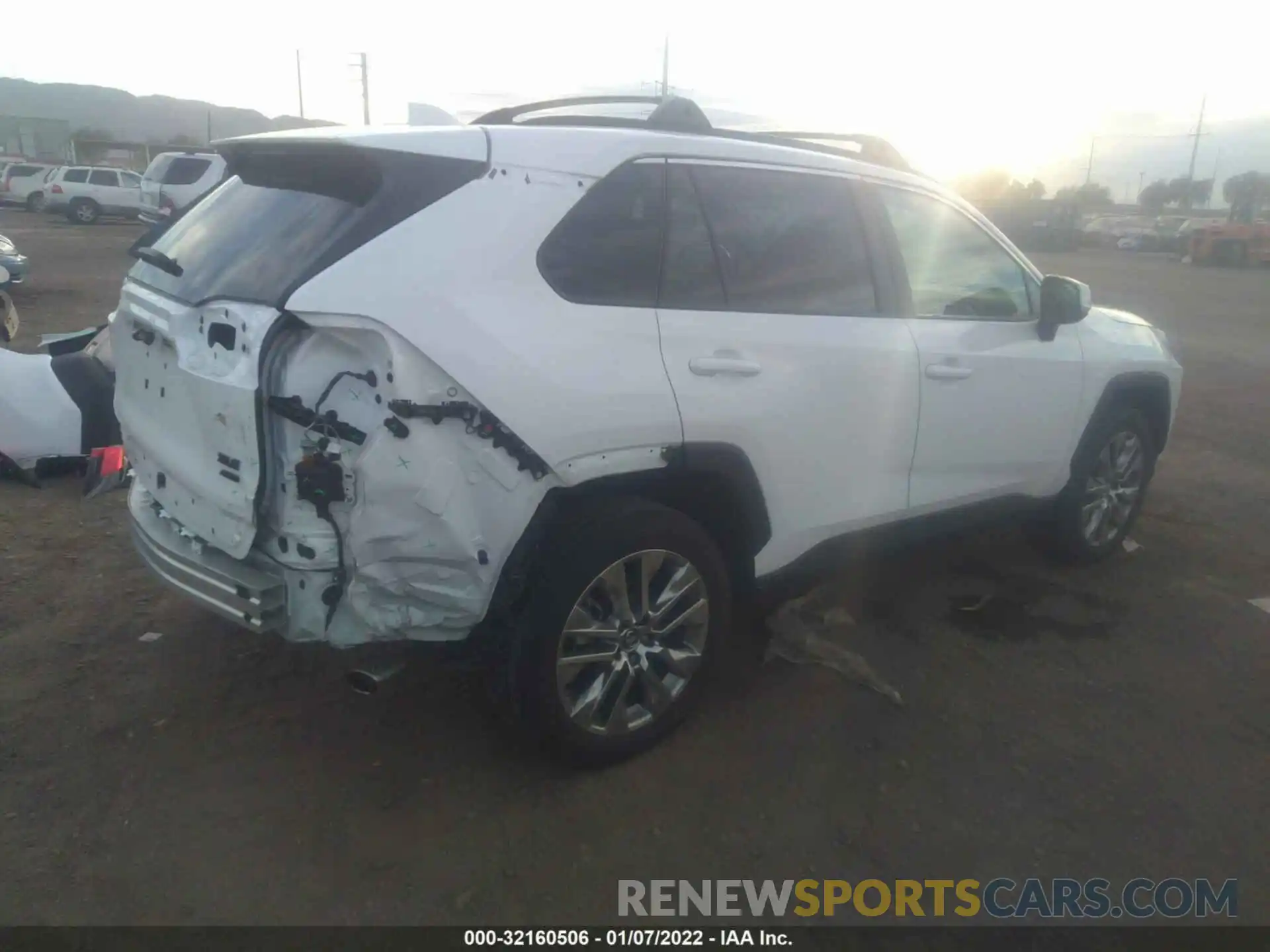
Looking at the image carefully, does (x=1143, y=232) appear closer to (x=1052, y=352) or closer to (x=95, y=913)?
(x=1052, y=352)

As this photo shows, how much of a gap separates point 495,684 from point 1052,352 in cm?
296

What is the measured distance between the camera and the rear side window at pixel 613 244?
9.68 ft

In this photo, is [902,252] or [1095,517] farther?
[1095,517]

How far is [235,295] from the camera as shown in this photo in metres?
2.84

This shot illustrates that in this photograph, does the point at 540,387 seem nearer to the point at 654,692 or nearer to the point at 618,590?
the point at 618,590

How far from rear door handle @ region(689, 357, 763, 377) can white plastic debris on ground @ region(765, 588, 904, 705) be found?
1.35 metres

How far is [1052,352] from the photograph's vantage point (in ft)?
14.6

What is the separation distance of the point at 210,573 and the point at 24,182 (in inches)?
1538

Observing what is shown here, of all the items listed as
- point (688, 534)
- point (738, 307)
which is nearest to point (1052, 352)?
point (738, 307)

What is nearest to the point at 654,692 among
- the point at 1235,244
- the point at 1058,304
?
the point at 1058,304

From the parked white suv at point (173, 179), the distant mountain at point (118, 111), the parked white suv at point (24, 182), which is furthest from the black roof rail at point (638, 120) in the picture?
the distant mountain at point (118, 111)

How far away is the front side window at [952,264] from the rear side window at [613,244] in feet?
3.96

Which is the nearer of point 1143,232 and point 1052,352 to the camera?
point 1052,352

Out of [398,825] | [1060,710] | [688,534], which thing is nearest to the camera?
[398,825]
